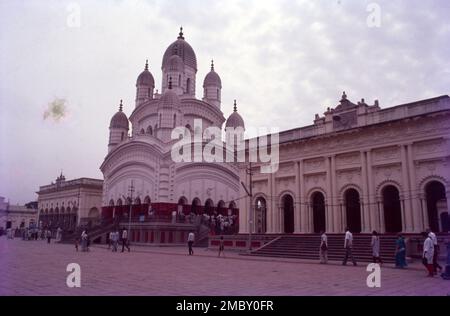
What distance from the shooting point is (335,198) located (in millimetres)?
26266

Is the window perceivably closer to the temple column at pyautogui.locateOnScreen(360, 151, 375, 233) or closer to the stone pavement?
the temple column at pyautogui.locateOnScreen(360, 151, 375, 233)

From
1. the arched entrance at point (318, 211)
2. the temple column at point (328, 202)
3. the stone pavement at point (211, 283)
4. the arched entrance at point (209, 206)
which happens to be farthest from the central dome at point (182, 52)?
the stone pavement at point (211, 283)

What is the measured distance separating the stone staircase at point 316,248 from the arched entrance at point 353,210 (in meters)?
A: 1.91

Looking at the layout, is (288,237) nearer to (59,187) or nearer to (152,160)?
(152,160)

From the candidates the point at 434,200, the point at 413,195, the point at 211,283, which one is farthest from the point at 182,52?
the point at 211,283

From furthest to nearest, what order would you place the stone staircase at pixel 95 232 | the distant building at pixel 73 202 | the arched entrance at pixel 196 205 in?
the distant building at pixel 73 202, the arched entrance at pixel 196 205, the stone staircase at pixel 95 232

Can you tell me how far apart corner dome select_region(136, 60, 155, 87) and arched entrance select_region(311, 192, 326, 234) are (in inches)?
1325

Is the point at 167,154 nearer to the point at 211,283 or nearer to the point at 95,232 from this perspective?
the point at 95,232

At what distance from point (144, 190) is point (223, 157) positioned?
1043 centimetres

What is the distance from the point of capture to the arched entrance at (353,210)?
25938mm

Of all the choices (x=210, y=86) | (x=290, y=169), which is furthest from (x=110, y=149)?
(x=290, y=169)

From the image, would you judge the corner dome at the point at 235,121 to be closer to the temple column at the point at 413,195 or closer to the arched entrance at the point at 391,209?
the arched entrance at the point at 391,209

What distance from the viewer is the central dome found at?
5072 cm

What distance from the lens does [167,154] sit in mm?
42062
